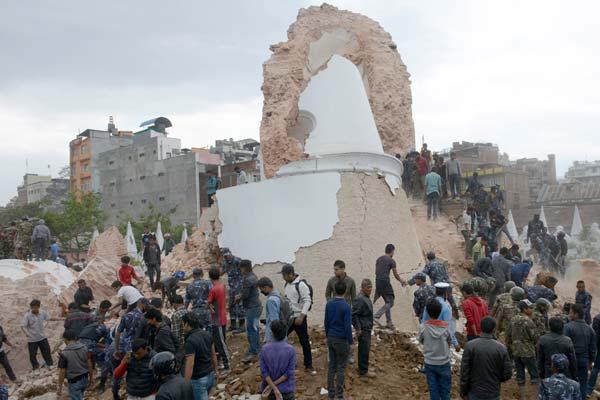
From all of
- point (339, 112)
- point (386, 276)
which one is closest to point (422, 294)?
point (386, 276)

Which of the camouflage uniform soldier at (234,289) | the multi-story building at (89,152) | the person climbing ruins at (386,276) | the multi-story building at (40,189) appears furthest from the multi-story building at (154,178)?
the person climbing ruins at (386,276)

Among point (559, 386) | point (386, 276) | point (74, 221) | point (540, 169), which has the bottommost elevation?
point (559, 386)

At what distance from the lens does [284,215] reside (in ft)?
32.8

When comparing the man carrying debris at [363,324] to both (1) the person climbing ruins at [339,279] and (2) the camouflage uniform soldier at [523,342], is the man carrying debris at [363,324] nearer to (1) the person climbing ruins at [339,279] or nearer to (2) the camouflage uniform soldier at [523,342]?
(1) the person climbing ruins at [339,279]

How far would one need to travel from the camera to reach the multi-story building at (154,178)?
42.1 meters

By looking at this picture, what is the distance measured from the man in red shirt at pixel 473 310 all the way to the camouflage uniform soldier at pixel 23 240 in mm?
11918

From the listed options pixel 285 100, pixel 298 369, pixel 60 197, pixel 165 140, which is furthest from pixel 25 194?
pixel 298 369

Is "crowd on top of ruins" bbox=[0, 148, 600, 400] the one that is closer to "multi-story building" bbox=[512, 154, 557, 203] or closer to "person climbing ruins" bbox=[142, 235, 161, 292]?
"person climbing ruins" bbox=[142, 235, 161, 292]

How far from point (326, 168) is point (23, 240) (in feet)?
29.6

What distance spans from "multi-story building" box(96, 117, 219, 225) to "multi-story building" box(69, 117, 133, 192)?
0.98 meters

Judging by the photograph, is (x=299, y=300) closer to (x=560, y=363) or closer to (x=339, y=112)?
(x=560, y=363)

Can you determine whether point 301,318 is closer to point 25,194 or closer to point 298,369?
point 298,369

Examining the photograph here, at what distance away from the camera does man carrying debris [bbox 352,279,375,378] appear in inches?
268

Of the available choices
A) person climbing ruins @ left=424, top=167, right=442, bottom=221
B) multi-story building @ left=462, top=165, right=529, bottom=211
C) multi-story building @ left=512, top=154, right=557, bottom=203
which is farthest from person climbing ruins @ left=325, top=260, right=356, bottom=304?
multi-story building @ left=512, top=154, right=557, bottom=203
